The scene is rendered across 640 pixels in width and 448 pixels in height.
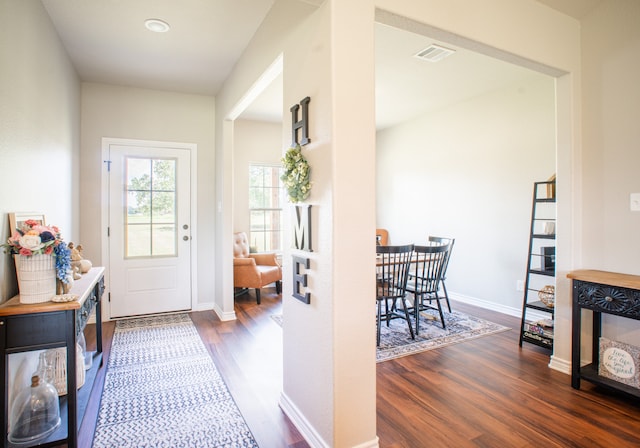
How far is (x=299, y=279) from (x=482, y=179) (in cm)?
344

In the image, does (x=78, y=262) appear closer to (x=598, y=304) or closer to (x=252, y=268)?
(x=252, y=268)

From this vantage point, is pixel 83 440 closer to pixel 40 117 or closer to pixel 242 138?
pixel 40 117

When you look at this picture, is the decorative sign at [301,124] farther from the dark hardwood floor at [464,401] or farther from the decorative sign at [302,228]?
the dark hardwood floor at [464,401]

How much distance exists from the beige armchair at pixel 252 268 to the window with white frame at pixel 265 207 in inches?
17.0

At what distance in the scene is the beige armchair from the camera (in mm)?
4773

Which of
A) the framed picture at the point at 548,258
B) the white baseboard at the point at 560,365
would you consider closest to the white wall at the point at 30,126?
the white baseboard at the point at 560,365

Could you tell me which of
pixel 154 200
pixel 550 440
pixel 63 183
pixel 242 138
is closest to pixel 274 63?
pixel 63 183

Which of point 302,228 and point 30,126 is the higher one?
point 30,126

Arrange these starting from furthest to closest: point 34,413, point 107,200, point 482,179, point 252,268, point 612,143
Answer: point 252,268, point 482,179, point 107,200, point 612,143, point 34,413

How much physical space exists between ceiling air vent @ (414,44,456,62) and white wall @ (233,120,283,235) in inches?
122

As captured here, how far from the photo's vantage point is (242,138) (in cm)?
564

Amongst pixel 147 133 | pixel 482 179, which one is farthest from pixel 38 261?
pixel 482 179

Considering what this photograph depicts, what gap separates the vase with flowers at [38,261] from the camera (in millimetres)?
1720

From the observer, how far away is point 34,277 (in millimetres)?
1751
